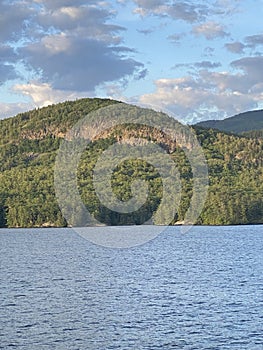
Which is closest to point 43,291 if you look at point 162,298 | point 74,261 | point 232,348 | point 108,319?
point 162,298

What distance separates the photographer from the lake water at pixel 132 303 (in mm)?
43344

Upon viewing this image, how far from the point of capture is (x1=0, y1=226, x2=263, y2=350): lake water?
1706 inches

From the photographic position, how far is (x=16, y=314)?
51.7 meters

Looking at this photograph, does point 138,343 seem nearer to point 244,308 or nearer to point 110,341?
point 110,341

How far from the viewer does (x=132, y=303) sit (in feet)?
185

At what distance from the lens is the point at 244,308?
53219 mm

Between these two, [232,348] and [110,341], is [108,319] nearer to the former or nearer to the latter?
[110,341]

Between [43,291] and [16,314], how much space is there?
12448mm

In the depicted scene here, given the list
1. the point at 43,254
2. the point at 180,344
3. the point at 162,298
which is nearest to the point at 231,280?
the point at 162,298

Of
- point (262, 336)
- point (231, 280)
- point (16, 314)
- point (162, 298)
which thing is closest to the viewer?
point (262, 336)

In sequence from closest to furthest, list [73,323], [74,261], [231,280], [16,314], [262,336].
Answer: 1. [262,336]
2. [73,323]
3. [16,314]
4. [231,280]
5. [74,261]

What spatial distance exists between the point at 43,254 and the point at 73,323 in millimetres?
64292

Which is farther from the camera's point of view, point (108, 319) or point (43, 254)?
point (43, 254)

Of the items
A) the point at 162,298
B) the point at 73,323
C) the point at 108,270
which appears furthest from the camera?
the point at 108,270
